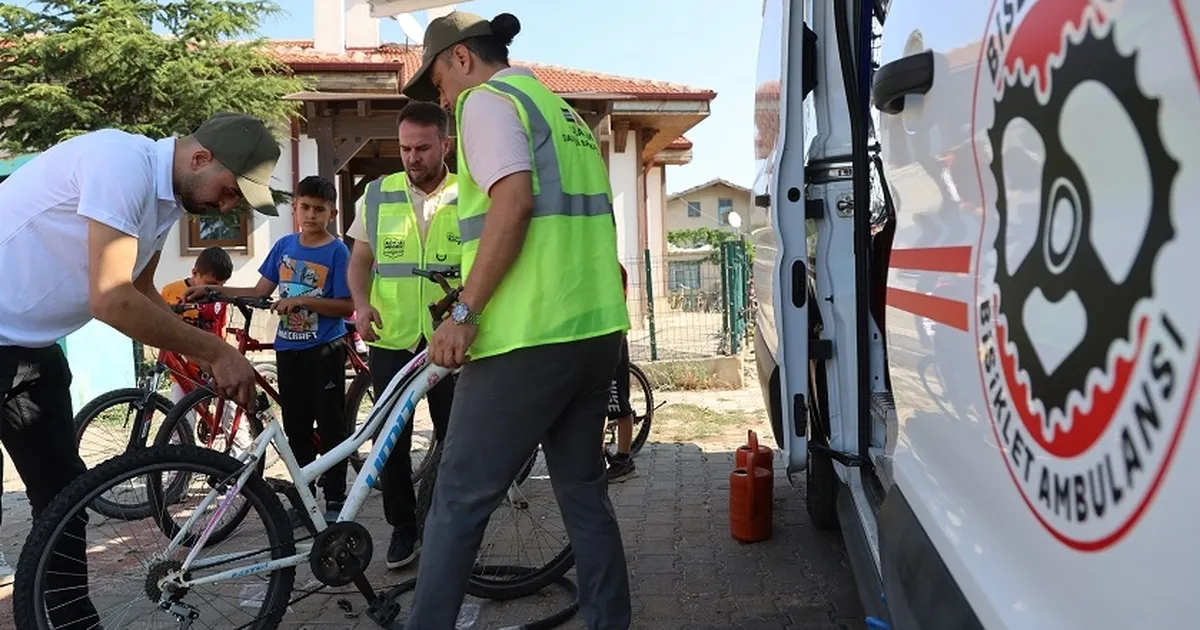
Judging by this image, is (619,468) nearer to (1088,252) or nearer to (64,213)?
(64,213)

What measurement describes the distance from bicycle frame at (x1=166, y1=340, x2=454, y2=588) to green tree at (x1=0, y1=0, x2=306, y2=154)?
10444 millimetres

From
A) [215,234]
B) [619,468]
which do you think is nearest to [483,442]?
[619,468]

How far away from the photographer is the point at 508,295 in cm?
250

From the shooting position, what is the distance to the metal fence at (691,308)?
9.73 m

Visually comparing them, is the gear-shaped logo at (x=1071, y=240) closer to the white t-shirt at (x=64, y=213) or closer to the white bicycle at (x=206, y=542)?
the white bicycle at (x=206, y=542)

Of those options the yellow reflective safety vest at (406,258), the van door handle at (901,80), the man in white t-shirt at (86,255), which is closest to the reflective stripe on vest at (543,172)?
the man in white t-shirt at (86,255)

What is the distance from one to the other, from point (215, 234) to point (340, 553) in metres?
13.4

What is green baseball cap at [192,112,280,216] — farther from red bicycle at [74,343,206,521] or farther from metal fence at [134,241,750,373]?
metal fence at [134,241,750,373]

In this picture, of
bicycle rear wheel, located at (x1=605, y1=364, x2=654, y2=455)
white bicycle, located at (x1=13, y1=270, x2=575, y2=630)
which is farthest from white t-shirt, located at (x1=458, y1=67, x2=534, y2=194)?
bicycle rear wheel, located at (x1=605, y1=364, x2=654, y2=455)

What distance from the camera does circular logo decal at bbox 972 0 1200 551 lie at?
2.73 feet

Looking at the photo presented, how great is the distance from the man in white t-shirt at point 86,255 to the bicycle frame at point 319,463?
0.22 meters

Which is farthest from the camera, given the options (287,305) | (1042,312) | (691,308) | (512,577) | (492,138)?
(691,308)

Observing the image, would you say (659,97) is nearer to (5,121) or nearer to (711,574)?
(5,121)

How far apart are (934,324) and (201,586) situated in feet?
7.77
